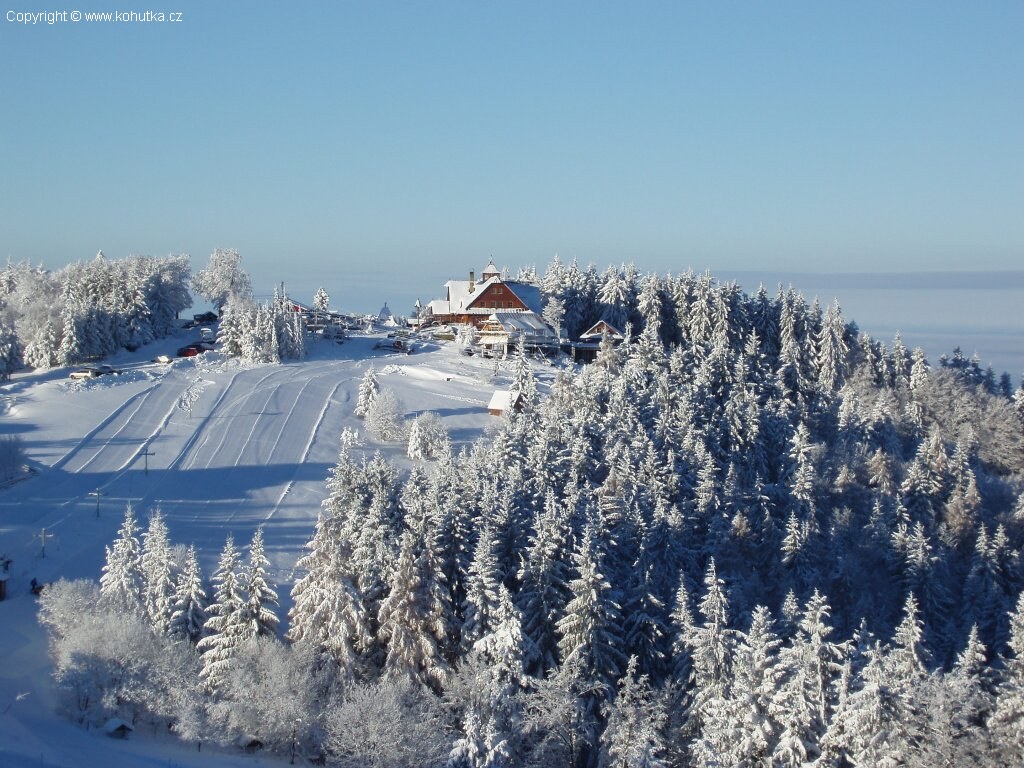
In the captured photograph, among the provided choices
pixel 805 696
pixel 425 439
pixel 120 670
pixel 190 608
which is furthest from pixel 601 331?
pixel 120 670

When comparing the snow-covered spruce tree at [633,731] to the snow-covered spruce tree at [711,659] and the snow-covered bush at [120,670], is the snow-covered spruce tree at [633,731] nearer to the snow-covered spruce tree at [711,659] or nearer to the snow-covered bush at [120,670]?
the snow-covered spruce tree at [711,659]

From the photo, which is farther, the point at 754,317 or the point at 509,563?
the point at 754,317

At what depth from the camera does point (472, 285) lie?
104188 millimetres

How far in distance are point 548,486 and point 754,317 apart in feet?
141

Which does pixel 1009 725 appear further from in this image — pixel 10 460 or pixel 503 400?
pixel 10 460

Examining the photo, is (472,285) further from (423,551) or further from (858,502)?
(423,551)

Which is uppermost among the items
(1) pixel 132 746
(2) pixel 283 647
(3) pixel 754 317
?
(3) pixel 754 317

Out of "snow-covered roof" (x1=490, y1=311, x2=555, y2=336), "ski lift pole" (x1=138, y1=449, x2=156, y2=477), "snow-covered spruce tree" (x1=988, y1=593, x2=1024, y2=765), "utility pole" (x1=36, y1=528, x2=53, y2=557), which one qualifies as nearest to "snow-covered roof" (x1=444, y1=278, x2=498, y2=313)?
"snow-covered roof" (x1=490, y1=311, x2=555, y2=336)

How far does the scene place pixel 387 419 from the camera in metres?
66.6

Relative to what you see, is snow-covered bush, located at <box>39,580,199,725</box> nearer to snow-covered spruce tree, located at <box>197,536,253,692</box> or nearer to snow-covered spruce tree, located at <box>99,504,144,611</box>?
snow-covered spruce tree, located at <box>197,536,253,692</box>

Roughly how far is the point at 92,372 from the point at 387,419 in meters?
29.9

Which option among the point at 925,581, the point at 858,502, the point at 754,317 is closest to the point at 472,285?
the point at 754,317

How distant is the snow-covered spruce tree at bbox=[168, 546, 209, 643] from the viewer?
38000 mm

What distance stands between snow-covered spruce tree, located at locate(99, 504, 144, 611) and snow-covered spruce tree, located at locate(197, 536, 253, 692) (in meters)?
4.53
